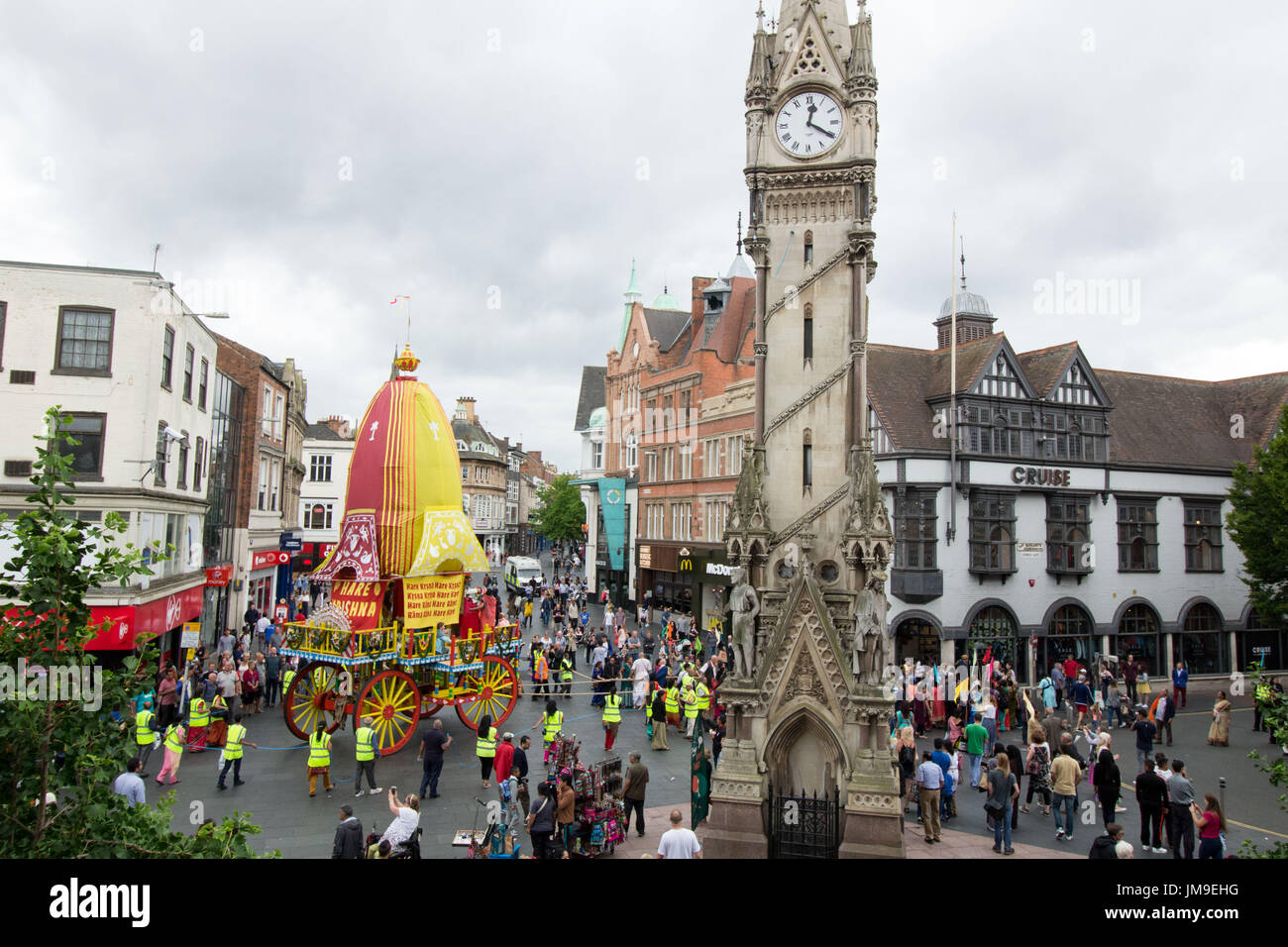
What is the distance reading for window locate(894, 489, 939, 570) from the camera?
28156 mm

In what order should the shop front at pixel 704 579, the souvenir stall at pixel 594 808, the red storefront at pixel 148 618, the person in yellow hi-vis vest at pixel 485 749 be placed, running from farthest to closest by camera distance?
the shop front at pixel 704 579 → the red storefront at pixel 148 618 → the person in yellow hi-vis vest at pixel 485 749 → the souvenir stall at pixel 594 808

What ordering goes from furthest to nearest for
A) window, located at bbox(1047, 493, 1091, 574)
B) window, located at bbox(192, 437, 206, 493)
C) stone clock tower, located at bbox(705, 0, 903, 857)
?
window, located at bbox(1047, 493, 1091, 574) → window, located at bbox(192, 437, 206, 493) → stone clock tower, located at bbox(705, 0, 903, 857)

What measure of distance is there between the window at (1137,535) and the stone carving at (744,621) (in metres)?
24.8

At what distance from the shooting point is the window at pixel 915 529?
28.2 m

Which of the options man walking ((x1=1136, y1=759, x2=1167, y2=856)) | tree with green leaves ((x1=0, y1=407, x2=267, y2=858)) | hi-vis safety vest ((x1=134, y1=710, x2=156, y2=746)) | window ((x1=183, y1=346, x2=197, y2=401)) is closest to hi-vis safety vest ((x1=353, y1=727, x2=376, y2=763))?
hi-vis safety vest ((x1=134, y1=710, x2=156, y2=746))

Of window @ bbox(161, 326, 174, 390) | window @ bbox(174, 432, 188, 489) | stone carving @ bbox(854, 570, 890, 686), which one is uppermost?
window @ bbox(161, 326, 174, 390)

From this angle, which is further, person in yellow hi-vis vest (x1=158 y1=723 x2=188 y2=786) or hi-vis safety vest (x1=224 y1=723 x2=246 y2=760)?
person in yellow hi-vis vest (x1=158 y1=723 x2=188 y2=786)

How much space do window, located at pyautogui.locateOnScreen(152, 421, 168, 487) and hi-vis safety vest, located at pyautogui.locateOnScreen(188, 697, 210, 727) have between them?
7702mm

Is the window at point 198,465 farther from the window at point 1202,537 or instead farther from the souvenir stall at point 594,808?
the window at point 1202,537

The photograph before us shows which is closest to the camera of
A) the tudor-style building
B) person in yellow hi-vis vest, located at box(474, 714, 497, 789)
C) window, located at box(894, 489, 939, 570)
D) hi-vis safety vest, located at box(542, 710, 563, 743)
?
person in yellow hi-vis vest, located at box(474, 714, 497, 789)

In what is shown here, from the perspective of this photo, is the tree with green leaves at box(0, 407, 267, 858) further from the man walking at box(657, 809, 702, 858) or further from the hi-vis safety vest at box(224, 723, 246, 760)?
the hi-vis safety vest at box(224, 723, 246, 760)

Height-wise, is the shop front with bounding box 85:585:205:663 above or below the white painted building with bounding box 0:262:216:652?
below

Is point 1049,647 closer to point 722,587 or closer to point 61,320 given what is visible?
point 722,587

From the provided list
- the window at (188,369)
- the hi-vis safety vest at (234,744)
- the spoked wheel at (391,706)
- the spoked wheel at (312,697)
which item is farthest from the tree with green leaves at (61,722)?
the window at (188,369)
